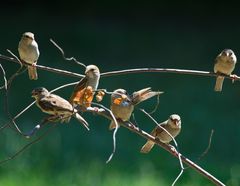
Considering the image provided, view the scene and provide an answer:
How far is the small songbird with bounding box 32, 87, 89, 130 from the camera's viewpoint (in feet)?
8.25

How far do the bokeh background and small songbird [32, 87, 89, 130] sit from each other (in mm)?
2342

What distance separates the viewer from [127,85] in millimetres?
8258

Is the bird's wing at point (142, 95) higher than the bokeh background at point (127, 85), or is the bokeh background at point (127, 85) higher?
the bird's wing at point (142, 95)

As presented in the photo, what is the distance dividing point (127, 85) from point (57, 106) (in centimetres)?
561

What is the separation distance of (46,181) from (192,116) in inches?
95.3

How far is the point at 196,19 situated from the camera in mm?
10516

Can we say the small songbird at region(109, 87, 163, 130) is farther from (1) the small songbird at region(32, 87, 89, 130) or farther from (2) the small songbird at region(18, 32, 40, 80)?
(2) the small songbird at region(18, 32, 40, 80)

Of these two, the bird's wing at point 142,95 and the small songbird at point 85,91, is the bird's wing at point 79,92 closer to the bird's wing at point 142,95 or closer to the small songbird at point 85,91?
the small songbird at point 85,91

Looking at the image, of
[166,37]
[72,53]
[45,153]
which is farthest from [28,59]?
[166,37]

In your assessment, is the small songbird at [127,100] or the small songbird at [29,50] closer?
the small songbird at [127,100]

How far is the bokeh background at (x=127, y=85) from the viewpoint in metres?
5.58

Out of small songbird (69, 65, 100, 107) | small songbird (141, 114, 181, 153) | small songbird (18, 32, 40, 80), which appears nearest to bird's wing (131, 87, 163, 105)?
small songbird (69, 65, 100, 107)

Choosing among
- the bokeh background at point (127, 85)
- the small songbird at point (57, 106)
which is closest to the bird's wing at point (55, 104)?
the small songbird at point (57, 106)

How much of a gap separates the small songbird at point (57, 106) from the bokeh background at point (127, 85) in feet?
7.68
